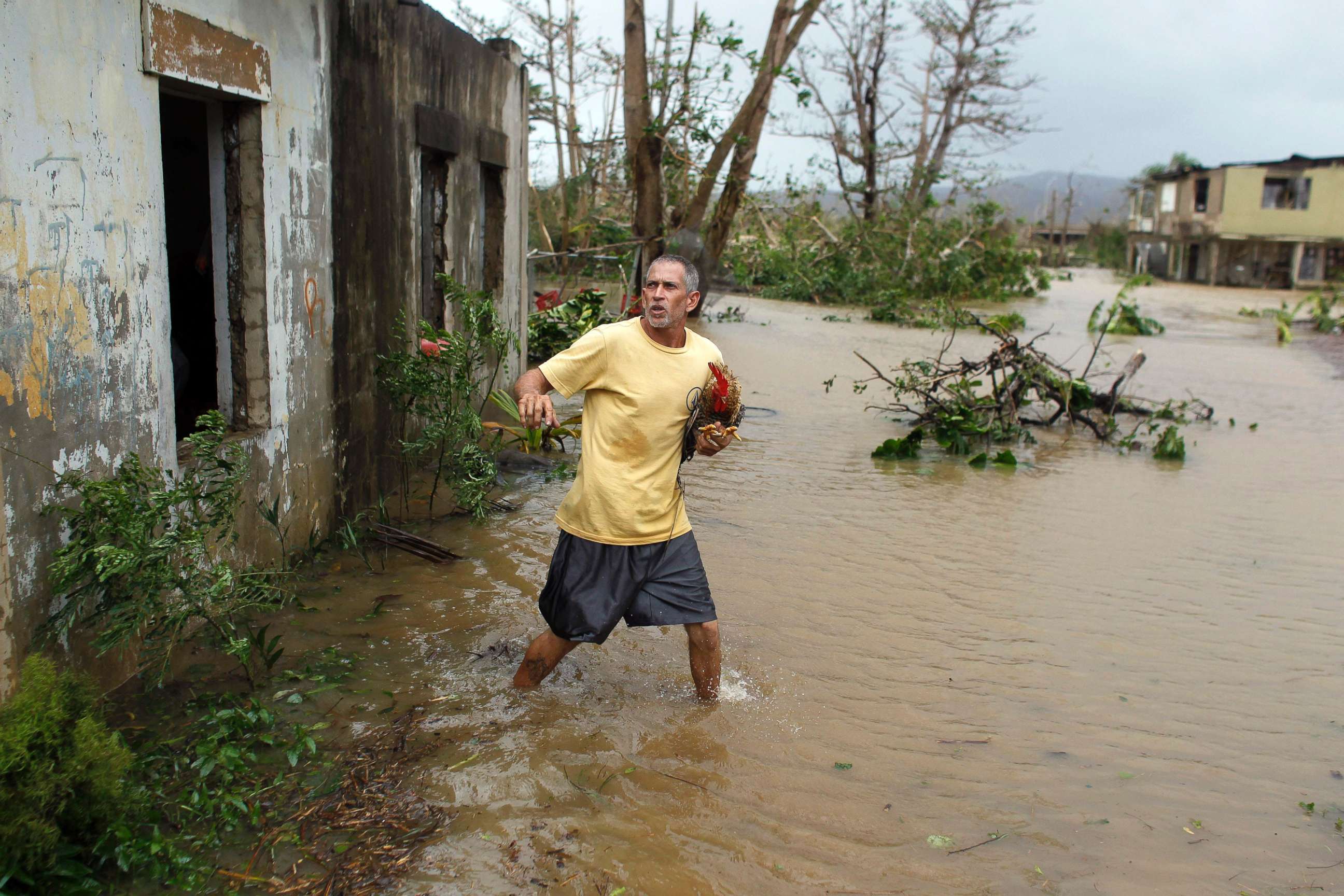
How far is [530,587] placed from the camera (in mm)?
5422

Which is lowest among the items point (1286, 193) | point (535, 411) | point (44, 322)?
point (535, 411)

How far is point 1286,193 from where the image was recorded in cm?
3831

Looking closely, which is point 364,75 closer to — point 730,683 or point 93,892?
point 730,683

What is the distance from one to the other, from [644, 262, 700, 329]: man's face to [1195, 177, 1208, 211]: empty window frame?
143ft

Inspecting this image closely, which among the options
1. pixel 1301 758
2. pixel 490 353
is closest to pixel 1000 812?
pixel 1301 758

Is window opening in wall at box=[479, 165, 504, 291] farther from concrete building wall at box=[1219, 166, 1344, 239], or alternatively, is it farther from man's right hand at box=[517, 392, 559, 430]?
concrete building wall at box=[1219, 166, 1344, 239]

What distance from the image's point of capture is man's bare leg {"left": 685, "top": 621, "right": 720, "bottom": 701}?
3.96 meters

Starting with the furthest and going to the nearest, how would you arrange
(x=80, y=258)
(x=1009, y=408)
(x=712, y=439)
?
1. (x=1009, y=408)
2. (x=712, y=439)
3. (x=80, y=258)

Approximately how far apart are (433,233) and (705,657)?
179 inches

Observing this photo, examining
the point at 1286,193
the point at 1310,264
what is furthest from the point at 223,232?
the point at 1310,264

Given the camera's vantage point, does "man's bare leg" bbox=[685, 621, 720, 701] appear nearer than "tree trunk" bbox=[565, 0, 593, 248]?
Yes

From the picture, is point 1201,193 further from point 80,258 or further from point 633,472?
point 80,258

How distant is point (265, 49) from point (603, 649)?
2.90 m

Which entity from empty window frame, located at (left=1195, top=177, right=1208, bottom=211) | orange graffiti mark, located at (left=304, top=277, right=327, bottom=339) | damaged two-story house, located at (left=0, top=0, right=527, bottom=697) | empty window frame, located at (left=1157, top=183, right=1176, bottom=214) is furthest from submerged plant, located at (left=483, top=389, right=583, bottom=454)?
empty window frame, located at (left=1157, top=183, right=1176, bottom=214)
